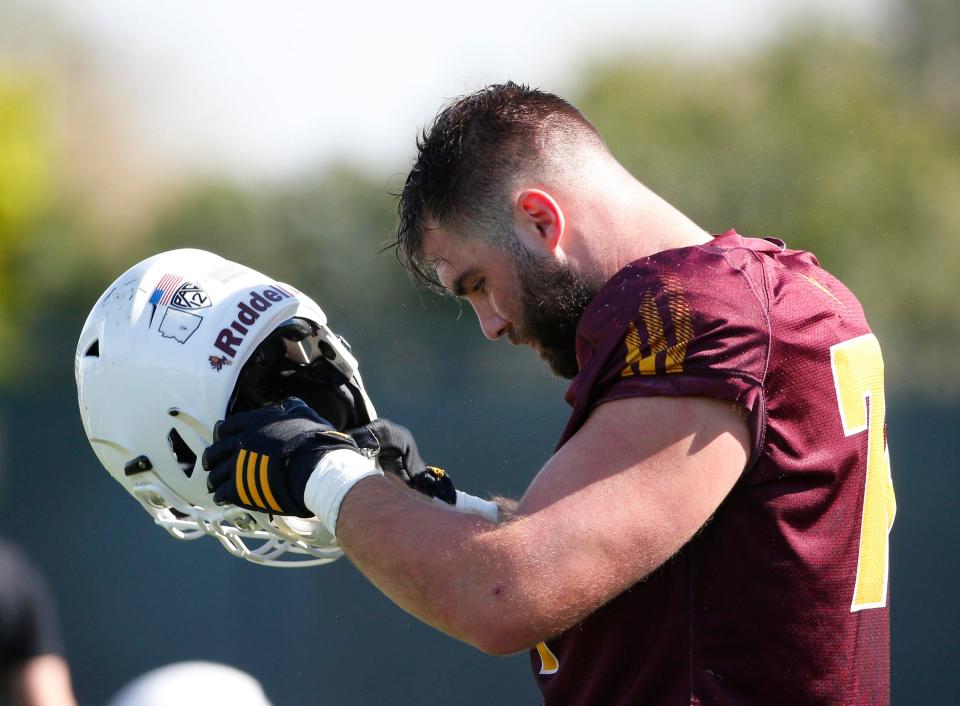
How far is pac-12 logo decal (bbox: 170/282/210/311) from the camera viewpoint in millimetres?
1912

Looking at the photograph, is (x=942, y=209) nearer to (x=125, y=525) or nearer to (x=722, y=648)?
(x=722, y=648)

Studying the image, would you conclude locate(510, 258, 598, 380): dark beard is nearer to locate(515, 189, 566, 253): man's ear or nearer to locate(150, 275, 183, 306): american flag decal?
locate(515, 189, 566, 253): man's ear

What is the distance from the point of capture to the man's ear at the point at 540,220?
163cm

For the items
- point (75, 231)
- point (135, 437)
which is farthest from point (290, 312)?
point (75, 231)

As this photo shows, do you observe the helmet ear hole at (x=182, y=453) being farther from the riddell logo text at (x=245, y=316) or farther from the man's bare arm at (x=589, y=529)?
the man's bare arm at (x=589, y=529)

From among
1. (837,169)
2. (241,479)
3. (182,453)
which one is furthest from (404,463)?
A: (837,169)

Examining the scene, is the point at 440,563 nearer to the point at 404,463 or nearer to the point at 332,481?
the point at 332,481

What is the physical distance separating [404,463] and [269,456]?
0.58 metres

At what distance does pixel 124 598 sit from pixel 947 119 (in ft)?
12.6

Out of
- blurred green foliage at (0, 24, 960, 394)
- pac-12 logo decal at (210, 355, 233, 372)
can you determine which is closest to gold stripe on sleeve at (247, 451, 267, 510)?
pac-12 logo decal at (210, 355, 233, 372)

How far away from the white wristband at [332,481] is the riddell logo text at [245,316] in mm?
418

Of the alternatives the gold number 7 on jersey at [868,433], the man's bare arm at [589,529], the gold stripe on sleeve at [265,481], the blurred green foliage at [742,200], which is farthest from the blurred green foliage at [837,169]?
the gold stripe on sleeve at [265,481]

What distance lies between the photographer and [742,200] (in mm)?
4277

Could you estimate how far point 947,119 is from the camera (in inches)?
166
